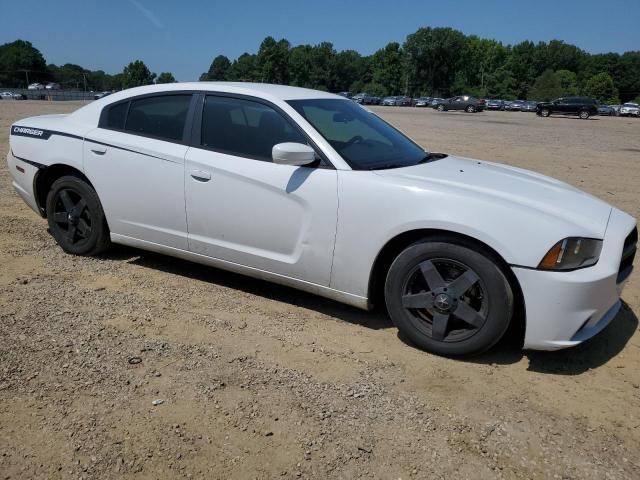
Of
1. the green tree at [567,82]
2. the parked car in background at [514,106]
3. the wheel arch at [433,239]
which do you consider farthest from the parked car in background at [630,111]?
the wheel arch at [433,239]

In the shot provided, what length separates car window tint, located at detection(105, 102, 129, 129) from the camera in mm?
4625

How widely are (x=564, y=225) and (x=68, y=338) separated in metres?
3.06

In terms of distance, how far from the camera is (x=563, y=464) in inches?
97.5

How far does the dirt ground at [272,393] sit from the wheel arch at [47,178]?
2.71 ft

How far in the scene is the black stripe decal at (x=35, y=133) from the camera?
4.79 meters

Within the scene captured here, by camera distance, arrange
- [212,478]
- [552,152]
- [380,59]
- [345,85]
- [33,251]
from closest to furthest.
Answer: [212,478] → [33,251] → [552,152] → [380,59] → [345,85]

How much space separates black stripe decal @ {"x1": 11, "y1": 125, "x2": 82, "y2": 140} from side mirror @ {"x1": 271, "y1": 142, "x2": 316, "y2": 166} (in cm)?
208

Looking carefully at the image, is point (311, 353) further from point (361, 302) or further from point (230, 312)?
point (230, 312)

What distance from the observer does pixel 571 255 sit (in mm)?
3064

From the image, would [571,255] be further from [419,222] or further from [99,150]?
[99,150]

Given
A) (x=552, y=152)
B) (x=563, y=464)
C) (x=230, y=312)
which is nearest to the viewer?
(x=563, y=464)

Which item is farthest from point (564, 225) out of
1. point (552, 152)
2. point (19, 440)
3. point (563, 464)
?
point (552, 152)

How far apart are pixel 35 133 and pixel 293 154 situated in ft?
9.24

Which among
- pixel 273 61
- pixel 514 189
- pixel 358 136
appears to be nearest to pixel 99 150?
pixel 358 136
